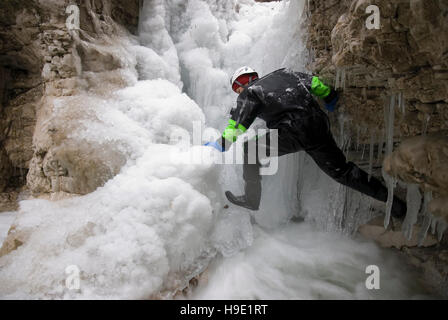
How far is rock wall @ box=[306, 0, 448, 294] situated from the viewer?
3.92ft

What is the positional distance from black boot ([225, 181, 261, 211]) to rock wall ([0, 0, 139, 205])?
46.6 inches

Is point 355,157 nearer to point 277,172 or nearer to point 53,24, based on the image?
point 277,172

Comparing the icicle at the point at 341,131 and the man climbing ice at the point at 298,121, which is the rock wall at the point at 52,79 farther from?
the icicle at the point at 341,131

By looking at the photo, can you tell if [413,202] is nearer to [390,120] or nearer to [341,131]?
[390,120]

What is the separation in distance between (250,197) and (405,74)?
170cm

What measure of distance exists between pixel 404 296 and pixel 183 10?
4.69 meters

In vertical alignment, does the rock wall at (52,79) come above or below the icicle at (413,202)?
above

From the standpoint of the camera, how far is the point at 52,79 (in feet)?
8.46

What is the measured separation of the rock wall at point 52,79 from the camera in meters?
2.29

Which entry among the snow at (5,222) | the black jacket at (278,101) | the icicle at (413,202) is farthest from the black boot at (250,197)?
the snow at (5,222)

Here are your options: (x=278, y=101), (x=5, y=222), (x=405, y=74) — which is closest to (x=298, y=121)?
(x=278, y=101)

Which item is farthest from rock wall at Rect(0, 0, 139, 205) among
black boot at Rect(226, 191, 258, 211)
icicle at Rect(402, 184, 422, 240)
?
icicle at Rect(402, 184, 422, 240)

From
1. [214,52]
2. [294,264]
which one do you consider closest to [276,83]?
[294,264]

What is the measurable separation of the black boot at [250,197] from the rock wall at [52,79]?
3.89ft
